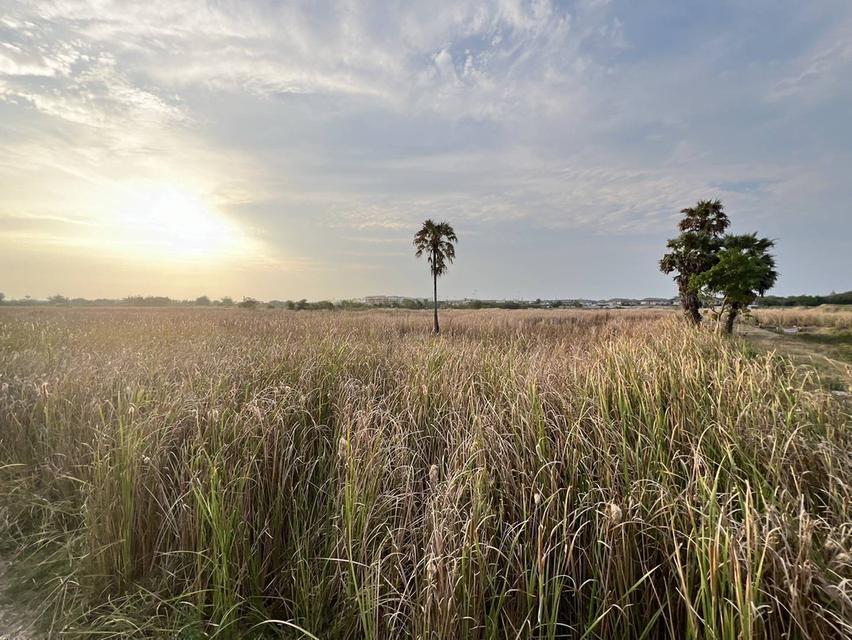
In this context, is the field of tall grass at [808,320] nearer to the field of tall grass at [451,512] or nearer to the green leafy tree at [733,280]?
the green leafy tree at [733,280]

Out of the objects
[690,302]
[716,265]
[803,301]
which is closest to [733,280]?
[716,265]

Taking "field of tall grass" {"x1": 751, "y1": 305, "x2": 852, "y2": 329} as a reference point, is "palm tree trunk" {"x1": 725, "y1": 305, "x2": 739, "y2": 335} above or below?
above

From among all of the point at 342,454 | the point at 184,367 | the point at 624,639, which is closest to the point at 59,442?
the point at 184,367

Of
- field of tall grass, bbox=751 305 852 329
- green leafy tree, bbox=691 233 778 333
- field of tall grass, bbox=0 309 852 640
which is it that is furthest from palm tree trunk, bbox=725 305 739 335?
field of tall grass, bbox=0 309 852 640

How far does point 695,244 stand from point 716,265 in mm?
6383

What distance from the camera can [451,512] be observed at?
1899mm

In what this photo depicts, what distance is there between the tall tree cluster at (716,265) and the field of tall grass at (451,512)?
14.0 metres

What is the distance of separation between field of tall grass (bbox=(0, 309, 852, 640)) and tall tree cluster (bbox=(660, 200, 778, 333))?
13999 millimetres

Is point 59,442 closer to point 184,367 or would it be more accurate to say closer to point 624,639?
point 184,367

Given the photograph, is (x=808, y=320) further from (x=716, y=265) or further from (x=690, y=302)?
(x=716, y=265)

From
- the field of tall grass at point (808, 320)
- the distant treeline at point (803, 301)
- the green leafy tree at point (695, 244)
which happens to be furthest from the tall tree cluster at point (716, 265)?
the distant treeline at point (803, 301)

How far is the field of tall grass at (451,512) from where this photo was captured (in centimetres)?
168

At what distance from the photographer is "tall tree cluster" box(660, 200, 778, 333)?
49.1ft

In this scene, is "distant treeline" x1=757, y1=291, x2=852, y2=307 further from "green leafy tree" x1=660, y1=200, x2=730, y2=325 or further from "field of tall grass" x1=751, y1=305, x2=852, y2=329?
"green leafy tree" x1=660, y1=200, x2=730, y2=325
